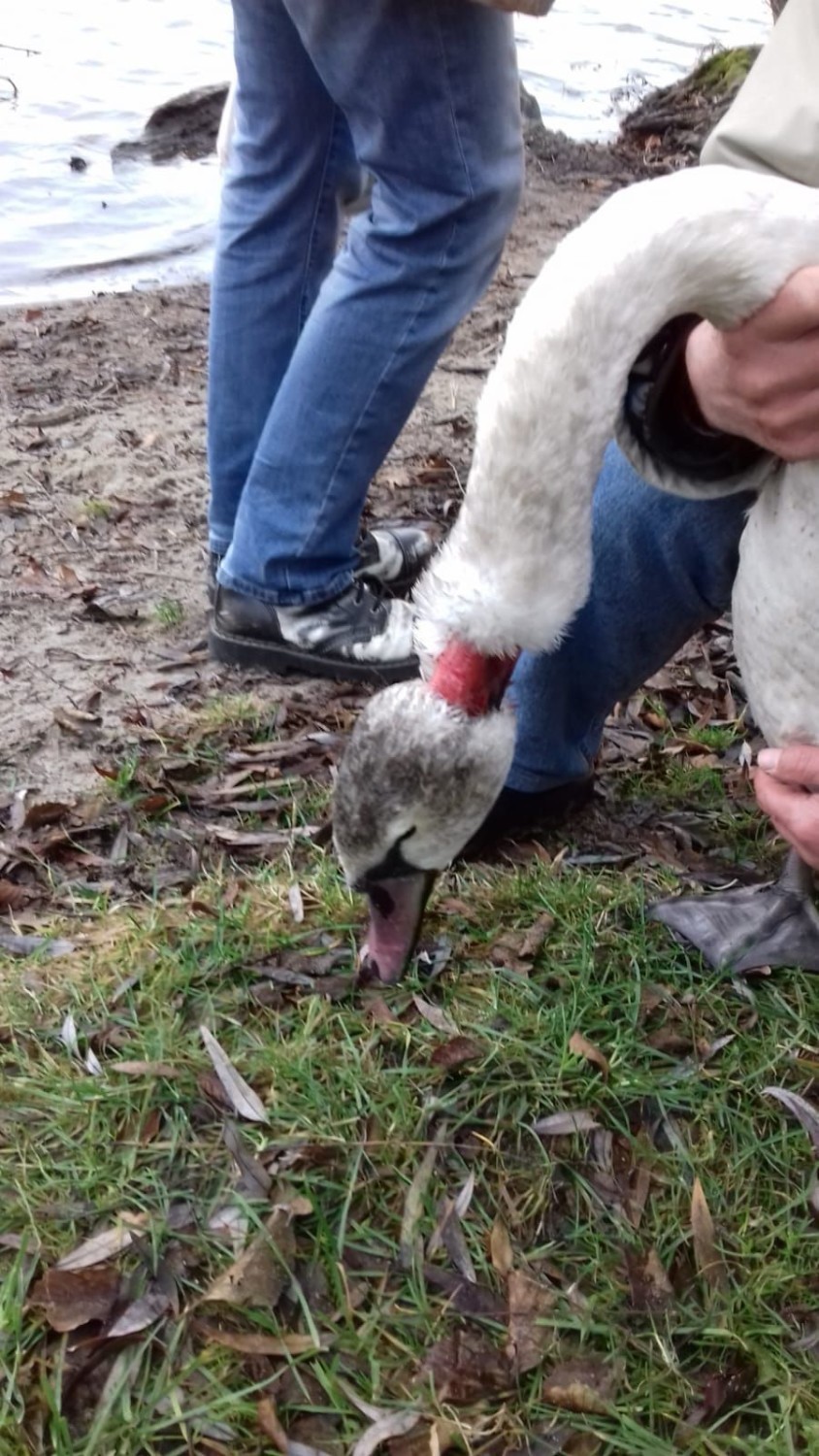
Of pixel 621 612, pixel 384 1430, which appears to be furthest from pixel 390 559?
pixel 384 1430

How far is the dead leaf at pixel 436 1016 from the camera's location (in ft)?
9.48

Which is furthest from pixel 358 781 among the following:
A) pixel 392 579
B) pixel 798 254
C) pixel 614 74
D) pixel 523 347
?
pixel 614 74

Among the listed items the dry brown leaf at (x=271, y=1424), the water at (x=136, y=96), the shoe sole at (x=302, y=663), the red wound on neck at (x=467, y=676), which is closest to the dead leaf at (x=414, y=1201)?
the dry brown leaf at (x=271, y=1424)

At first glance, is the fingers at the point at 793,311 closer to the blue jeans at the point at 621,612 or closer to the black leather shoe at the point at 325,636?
the blue jeans at the point at 621,612

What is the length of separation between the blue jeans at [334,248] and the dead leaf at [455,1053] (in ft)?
6.46

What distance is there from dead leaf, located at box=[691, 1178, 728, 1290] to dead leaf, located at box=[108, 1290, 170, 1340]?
1013 mm

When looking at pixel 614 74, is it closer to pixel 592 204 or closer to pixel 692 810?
pixel 592 204

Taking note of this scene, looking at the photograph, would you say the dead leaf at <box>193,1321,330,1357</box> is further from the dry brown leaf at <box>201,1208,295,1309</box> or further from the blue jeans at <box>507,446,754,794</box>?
the blue jeans at <box>507,446,754,794</box>

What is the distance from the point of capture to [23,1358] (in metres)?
2.24

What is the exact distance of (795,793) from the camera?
9.56ft

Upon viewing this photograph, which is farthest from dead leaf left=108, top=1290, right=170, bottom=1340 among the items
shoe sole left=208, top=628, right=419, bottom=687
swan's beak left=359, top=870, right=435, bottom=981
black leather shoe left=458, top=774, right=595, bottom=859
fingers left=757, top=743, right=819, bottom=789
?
shoe sole left=208, top=628, right=419, bottom=687

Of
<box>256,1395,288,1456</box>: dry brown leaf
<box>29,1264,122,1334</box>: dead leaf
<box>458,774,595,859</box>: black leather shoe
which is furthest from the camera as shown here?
<box>458,774,595,859</box>: black leather shoe

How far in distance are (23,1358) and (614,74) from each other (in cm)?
1592

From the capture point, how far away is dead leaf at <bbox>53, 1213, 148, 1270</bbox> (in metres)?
2.39
